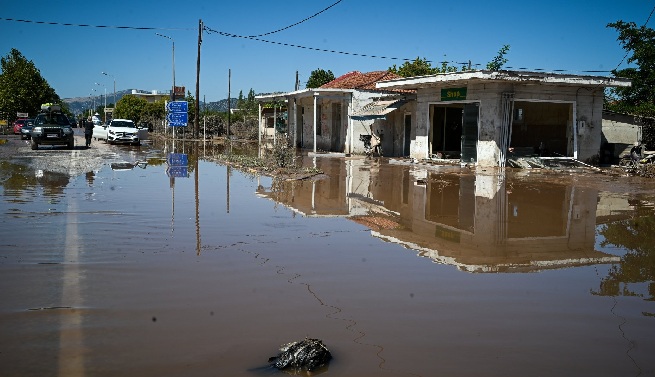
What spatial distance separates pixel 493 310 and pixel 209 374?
9.23 ft

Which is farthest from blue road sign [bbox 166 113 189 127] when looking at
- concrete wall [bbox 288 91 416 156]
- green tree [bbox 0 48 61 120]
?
green tree [bbox 0 48 61 120]

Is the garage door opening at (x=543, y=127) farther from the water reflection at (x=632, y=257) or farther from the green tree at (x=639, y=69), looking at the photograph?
the water reflection at (x=632, y=257)

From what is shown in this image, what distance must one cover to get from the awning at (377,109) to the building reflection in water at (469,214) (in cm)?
922

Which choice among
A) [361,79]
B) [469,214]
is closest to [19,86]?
[361,79]

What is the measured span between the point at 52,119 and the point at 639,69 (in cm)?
3468

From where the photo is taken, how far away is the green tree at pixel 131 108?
3039 inches

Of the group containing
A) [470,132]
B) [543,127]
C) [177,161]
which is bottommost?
[177,161]

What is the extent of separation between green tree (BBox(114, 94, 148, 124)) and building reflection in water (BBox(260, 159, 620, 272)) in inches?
2589

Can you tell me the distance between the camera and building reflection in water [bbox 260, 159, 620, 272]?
7457 millimetres

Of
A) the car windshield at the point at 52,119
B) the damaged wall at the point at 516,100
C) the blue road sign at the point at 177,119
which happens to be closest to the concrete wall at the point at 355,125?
the damaged wall at the point at 516,100

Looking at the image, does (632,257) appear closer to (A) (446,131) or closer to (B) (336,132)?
(A) (446,131)

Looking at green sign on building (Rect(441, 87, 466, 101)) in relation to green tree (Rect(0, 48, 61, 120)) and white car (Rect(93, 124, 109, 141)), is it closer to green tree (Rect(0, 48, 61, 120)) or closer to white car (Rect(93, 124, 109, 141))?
white car (Rect(93, 124, 109, 141))

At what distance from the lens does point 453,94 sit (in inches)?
931

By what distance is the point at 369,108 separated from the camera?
Result: 29.9 meters
